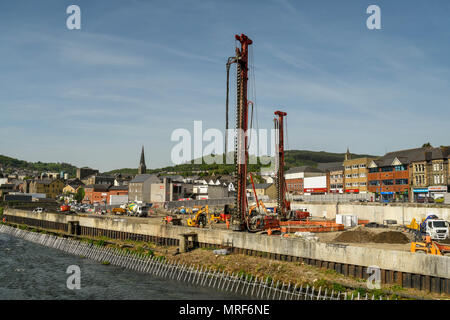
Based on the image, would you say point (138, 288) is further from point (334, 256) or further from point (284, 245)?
point (334, 256)

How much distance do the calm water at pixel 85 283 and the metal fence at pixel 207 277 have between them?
40.9 inches

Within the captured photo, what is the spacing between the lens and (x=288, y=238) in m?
31.0

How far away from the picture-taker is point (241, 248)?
34594 mm

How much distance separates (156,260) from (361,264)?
2022 cm

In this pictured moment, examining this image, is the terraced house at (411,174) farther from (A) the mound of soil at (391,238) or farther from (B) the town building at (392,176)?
(A) the mound of soil at (391,238)

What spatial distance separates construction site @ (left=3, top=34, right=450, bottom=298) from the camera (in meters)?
24.4

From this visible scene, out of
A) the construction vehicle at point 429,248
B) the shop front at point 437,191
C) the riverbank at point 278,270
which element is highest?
the shop front at point 437,191

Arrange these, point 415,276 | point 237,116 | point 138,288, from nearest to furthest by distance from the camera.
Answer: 1. point 415,276
2. point 138,288
3. point 237,116

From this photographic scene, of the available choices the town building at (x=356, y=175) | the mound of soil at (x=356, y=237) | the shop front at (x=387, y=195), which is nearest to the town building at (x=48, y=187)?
the town building at (x=356, y=175)

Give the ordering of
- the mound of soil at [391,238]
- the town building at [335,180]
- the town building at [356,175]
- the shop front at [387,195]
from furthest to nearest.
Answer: the town building at [335,180] → the town building at [356,175] → the shop front at [387,195] → the mound of soil at [391,238]

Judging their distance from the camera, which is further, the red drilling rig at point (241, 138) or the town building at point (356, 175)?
the town building at point (356, 175)

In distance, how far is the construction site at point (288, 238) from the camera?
24406 millimetres

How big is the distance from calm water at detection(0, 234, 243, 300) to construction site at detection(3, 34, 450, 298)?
4.63 m
